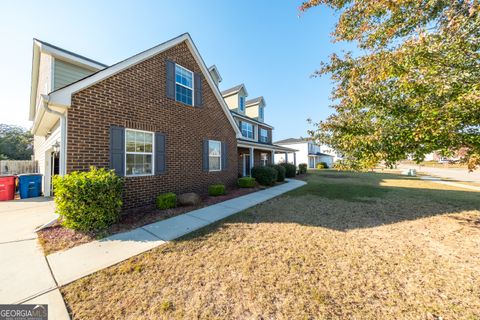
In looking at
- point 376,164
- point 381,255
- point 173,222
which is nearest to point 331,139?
point 376,164

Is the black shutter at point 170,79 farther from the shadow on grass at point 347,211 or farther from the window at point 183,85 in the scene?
the shadow on grass at point 347,211

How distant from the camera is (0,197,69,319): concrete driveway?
2357mm

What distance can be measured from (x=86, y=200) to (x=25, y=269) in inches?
58.5

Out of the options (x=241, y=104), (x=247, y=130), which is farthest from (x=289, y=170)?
(x=241, y=104)

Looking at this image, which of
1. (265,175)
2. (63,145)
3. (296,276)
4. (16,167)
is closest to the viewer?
(296,276)

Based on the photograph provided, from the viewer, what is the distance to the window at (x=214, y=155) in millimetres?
9141

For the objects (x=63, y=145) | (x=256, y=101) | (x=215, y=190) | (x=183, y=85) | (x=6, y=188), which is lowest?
(x=215, y=190)

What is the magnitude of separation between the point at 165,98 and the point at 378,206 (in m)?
9.74

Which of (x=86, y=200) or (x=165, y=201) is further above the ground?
(x=86, y=200)

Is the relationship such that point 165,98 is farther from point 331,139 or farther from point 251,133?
point 251,133

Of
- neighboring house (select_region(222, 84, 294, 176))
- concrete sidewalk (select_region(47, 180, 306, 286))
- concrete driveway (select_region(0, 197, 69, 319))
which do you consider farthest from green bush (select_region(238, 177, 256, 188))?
concrete driveway (select_region(0, 197, 69, 319))

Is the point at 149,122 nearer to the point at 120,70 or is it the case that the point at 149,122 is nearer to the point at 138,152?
the point at 138,152

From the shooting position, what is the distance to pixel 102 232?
438 cm

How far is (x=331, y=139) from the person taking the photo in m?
5.58
